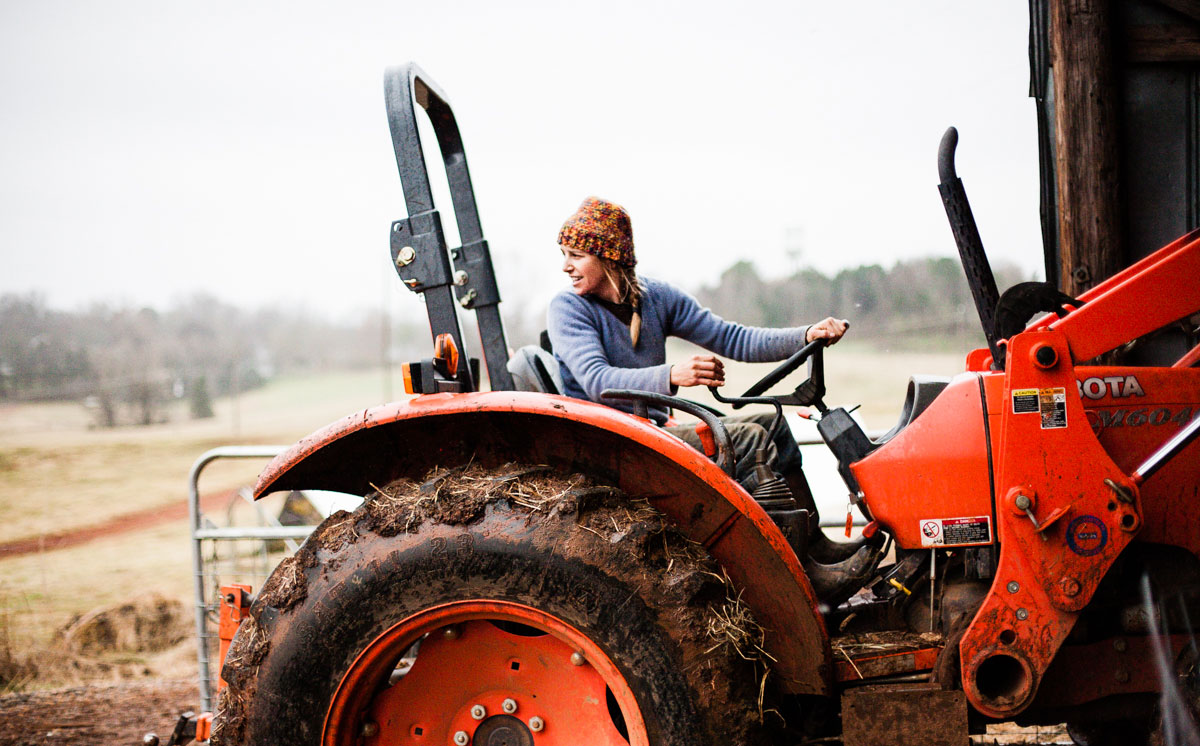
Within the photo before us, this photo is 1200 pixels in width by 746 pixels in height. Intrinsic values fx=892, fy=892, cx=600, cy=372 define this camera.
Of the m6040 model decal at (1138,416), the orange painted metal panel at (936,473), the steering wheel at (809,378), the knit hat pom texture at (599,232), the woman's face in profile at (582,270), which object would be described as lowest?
the orange painted metal panel at (936,473)

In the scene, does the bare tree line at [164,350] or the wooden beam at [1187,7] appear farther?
the bare tree line at [164,350]

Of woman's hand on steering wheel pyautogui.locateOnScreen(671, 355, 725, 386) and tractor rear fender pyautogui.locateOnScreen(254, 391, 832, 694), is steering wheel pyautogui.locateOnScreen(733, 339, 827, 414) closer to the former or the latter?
woman's hand on steering wheel pyautogui.locateOnScreen(671, 355, 725, 386)

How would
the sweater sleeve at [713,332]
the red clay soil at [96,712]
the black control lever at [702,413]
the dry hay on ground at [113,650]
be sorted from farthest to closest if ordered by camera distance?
1. the dry hay on ground at [113,650]
2. the red clay soil at [96,712]
3. the sweater sleeve at [713,332]
4. the black control lever at [702,413]

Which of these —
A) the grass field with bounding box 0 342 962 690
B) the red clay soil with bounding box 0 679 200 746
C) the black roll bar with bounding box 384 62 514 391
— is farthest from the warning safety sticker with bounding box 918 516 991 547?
the grass field with bounding box 0 342 962 690

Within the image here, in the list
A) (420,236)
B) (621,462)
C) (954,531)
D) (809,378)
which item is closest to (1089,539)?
(954,531)

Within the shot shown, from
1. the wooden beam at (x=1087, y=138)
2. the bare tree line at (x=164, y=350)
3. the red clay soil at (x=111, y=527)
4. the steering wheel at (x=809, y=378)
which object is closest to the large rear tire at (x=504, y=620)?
the steering wheel at (x=809, y=378)

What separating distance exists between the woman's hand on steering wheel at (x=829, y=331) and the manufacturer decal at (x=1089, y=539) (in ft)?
2.49

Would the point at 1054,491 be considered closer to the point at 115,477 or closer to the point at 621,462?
the point at 621,462

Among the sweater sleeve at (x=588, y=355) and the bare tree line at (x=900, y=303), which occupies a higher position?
the bare tree line at (x=900, y=303)

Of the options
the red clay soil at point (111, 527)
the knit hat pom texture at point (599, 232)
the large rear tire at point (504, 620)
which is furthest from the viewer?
the red clay soil at point (111, 527)

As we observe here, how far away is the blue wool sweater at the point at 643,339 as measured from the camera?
2410 mm

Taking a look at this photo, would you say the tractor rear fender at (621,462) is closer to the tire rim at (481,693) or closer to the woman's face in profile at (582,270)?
the tire rim at (481,693)

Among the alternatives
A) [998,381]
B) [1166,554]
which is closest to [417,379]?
[998,381]

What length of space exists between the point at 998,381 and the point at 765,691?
2.93 ft
